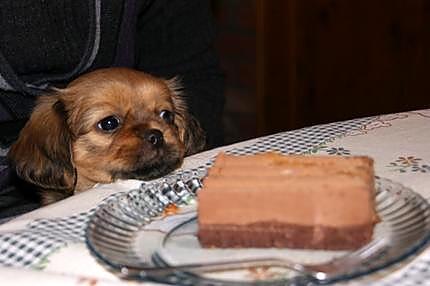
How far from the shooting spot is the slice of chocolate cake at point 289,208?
0.74m

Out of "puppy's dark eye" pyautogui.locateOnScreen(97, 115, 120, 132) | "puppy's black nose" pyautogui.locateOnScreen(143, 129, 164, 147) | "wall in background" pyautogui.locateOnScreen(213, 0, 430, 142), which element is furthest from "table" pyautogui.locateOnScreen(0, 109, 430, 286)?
"wall in background" pyautogui.locateOnScreen(213, 0, 430, 142)

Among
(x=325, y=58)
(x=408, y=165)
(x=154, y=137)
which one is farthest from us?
(x=325, y=58)

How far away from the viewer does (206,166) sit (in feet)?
3.58

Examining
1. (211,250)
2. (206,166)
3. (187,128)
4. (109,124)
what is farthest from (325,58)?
(211,250)

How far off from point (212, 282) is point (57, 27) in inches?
37.2

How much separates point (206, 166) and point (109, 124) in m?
0.39

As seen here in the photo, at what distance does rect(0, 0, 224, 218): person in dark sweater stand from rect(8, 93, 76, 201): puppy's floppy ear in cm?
5

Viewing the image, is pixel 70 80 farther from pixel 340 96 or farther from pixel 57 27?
pixel 340 96

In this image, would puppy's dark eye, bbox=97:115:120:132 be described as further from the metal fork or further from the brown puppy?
the metal fork

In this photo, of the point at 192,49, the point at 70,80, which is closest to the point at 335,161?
the point at 70,80

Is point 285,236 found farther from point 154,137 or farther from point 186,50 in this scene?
point 186,50

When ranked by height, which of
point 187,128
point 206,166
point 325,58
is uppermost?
point 206,166

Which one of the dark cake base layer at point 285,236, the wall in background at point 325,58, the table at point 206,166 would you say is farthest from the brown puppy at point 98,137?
the wall in background at point 325,58

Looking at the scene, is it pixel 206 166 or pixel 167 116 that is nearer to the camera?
pixel 206 166
